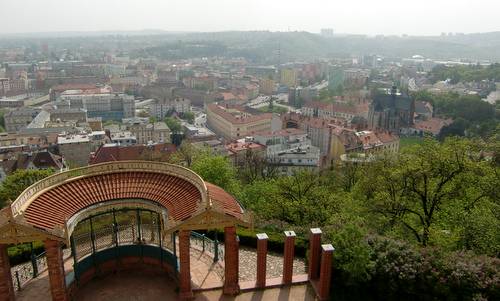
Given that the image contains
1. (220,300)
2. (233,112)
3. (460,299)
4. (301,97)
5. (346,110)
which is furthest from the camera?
(301,97)

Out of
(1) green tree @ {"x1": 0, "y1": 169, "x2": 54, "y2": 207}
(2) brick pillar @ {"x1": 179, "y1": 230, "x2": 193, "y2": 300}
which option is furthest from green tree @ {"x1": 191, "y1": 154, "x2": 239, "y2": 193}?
(2) brick pillar @ {"x1": 179, "y1": 230, "x2": 193, "y2": 300}

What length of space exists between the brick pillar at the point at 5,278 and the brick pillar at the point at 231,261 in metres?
10.8

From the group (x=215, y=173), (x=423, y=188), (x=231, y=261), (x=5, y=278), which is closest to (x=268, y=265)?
(x=231, y=261)

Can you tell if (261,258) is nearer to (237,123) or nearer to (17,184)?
(17,184)

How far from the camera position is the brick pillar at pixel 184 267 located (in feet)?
76.0

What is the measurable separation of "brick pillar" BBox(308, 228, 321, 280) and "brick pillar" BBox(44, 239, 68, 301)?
13.2 m

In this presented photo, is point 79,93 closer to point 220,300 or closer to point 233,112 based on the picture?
point 233,112

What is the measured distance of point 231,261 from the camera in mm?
24188

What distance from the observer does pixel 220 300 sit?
80.0 feet

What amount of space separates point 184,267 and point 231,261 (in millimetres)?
2492

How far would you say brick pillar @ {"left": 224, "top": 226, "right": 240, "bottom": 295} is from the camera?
23656mm

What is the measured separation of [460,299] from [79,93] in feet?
473

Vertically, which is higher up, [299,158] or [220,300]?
[220,300]

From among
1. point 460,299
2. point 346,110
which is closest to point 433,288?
point 460,299
